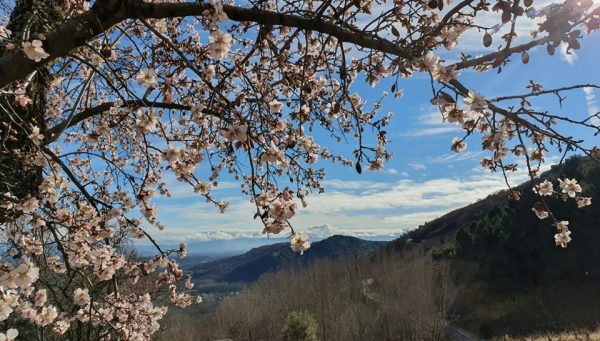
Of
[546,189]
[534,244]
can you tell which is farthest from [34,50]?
[534,244]

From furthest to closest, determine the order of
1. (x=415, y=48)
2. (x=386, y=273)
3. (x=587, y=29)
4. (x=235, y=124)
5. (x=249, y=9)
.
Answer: (x=386, y=273) < (x=249, y=9) < (x=415, y=48) < (x=235, y=124) < (x=587, y=29)

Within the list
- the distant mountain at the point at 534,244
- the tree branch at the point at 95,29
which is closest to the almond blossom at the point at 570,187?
the tree branch at the point at 95,29

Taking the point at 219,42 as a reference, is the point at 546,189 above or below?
below

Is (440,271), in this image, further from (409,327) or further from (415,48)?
(415,48)

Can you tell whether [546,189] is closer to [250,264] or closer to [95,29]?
[95,29]

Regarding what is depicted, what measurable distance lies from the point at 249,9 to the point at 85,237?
187 cm

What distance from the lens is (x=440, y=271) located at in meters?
19.9

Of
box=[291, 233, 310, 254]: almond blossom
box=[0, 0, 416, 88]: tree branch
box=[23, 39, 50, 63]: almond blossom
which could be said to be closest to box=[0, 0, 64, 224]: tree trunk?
box=[0, 0, 416, 88]: tree branch

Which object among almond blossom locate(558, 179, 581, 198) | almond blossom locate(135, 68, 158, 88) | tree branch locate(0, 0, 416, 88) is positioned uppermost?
tree branch locate(0, 0, 416, 88)

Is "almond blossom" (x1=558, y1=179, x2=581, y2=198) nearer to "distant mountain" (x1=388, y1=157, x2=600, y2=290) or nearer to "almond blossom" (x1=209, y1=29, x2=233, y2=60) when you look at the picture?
"almond blossom" (x1=209, y1=29, x2=233, y2=60)

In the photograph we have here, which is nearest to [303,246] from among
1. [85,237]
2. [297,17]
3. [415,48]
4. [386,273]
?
[415,48]

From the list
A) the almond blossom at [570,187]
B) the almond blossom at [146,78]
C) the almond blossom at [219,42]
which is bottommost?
the almond blossom at [570,187]

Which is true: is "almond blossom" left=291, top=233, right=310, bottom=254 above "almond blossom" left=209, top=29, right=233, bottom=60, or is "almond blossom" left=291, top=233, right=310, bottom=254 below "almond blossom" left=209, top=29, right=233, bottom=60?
below

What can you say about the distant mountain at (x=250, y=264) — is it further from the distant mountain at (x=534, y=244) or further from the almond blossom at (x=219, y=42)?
the almond blossom at (x=219, y=42)
